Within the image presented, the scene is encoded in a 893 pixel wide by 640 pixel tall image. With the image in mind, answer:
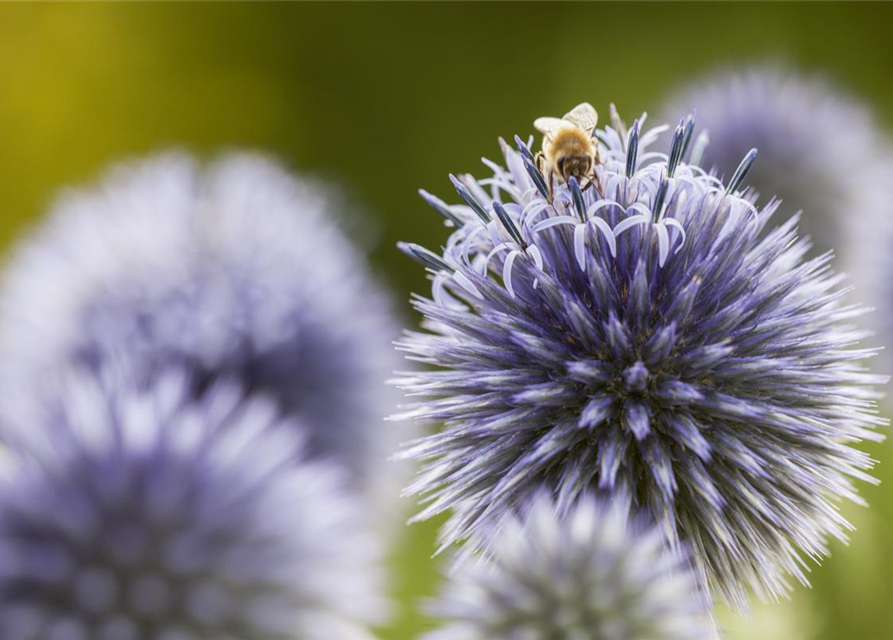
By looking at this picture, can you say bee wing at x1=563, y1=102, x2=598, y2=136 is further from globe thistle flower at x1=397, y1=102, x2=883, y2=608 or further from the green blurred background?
the green blurred background

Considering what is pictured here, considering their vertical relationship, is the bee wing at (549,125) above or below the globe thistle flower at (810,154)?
below

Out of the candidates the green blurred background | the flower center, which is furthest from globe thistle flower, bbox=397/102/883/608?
the green blurred background

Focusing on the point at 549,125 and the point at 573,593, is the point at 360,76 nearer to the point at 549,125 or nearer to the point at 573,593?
the point at 549,125

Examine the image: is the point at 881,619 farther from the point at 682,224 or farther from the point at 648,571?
the point at 648,571

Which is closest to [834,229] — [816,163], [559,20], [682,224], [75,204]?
[816,163]

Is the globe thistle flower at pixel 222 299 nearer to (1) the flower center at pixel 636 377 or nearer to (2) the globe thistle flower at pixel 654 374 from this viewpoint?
(2) the globe thistle flower at pixel 654 374

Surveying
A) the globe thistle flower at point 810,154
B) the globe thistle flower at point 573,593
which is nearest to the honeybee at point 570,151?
the globe thistle flower at point 573,593
